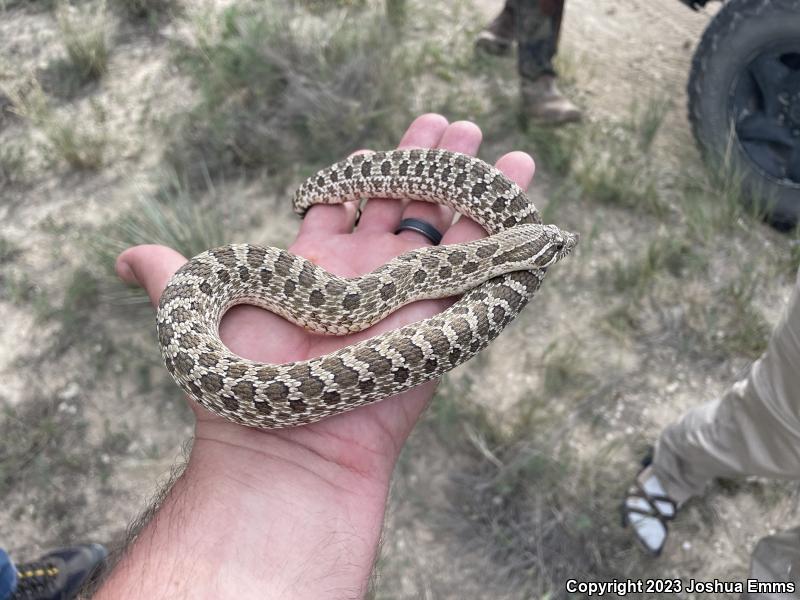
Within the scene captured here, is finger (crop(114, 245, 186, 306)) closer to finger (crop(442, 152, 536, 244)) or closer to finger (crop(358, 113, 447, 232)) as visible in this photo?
finger (crop(358, 113, 447, 232))

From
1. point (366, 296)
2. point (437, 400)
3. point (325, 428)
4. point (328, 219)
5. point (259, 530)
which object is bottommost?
point (437, 400)

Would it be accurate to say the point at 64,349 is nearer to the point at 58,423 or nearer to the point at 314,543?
the point at 58,423

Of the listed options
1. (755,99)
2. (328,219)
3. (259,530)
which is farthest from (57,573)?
(755,99)

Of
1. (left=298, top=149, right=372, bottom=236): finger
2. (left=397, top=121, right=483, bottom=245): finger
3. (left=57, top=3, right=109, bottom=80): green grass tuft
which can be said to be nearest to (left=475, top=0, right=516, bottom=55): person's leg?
(left=397, top=121, right=483, bottom=245): finger

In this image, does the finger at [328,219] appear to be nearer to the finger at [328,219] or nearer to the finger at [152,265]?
the finger at [328,219]

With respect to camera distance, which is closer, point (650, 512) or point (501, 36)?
point (650, 512)

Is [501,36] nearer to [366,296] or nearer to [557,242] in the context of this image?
[557,242]

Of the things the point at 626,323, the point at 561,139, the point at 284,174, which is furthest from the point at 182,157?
the point at 626,323

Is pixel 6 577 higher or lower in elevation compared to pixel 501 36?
lower
